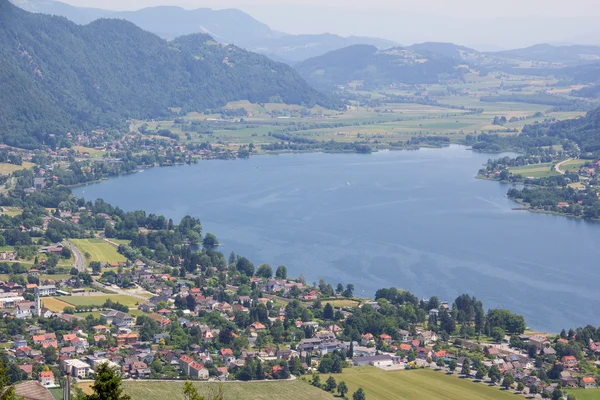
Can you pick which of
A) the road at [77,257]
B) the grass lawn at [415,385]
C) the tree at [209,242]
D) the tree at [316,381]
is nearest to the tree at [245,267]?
the tree at [209,242]

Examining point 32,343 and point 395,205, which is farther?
point 395,205

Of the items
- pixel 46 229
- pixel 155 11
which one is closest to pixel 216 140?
pixel 46 229

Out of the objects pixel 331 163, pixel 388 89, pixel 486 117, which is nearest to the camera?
pixel 331 163

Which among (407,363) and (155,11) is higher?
(155,11)

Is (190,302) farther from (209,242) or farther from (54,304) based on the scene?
(209,242)

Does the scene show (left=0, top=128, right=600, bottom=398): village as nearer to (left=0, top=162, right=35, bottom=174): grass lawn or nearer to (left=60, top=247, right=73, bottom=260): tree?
(left=60, top=247, right=73, bottom=260): tree

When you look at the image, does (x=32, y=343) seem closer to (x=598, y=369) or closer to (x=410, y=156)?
(x=598, y=369)

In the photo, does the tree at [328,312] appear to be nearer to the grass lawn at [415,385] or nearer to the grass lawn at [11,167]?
the grass lawn at [415,385]
